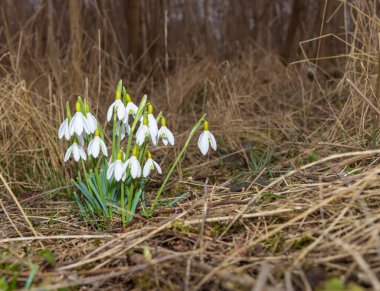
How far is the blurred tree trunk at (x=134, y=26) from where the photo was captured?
19.1ft

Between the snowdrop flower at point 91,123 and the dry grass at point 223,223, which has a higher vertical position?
the snowdrop flower at point 91,123

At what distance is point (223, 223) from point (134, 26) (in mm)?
4301

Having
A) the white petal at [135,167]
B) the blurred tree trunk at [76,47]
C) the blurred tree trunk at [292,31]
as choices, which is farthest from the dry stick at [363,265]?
the blurred tree trunk at [292,31]

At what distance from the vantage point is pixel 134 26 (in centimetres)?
589

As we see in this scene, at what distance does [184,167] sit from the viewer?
3316mm

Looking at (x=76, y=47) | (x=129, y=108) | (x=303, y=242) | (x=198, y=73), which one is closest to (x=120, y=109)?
(x=129, y=108)

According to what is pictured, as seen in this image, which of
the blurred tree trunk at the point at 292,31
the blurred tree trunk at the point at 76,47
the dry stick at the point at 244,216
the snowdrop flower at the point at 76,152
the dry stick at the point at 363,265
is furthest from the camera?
the blurred tree trunk at the point at 292,31

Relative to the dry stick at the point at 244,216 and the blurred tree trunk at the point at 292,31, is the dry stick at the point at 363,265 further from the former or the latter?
the blurred tree trunk at the point at 292,31

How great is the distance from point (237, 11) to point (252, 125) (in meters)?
3.64

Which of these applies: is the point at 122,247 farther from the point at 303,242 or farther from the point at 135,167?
the point at 303,242

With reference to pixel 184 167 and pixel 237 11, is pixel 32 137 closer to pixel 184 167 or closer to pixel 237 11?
pixel 184 167

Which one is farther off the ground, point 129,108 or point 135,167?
point 129,108

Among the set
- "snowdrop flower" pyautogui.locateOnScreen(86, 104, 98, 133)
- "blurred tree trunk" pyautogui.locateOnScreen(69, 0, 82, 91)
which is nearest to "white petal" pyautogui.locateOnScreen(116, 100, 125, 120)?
"snowdrop flower" pyautogui.locateOnScreen(86, 104, 98, 133)

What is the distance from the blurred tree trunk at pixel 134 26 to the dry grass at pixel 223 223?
2.52 metres
